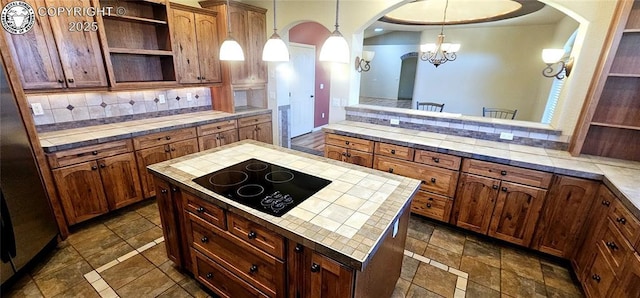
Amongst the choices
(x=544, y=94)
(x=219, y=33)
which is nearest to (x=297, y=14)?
(x=219, y=33)

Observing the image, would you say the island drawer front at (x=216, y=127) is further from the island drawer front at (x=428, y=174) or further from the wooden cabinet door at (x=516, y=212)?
the wooden cabinet door at (x=516, y=212)

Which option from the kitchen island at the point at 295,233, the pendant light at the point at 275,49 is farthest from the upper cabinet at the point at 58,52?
the pendant light at the point at 275,49

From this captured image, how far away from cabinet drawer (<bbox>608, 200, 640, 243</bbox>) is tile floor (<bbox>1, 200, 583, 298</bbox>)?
2.22 ft

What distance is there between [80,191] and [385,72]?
10.9 meters

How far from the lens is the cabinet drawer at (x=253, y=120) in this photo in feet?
12.6

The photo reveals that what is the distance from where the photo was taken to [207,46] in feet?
11.5

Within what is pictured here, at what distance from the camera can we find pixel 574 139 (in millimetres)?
2311

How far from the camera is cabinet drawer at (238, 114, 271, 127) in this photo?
3.85 metres

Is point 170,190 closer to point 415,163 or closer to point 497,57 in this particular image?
point 415,163

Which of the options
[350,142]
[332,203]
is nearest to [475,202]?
[350,142]

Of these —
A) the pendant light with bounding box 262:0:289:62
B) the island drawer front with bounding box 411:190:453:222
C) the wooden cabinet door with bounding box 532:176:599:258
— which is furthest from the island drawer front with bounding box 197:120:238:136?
the wooden cabinet door with bounding box 532:176:599:258

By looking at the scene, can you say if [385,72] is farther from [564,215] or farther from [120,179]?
[120,179]

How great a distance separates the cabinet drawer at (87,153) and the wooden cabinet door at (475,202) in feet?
11.0

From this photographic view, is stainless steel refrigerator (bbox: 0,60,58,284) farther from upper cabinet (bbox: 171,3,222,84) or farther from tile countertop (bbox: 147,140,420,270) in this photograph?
upper cabinet (bbox: 171,3,222,84)
